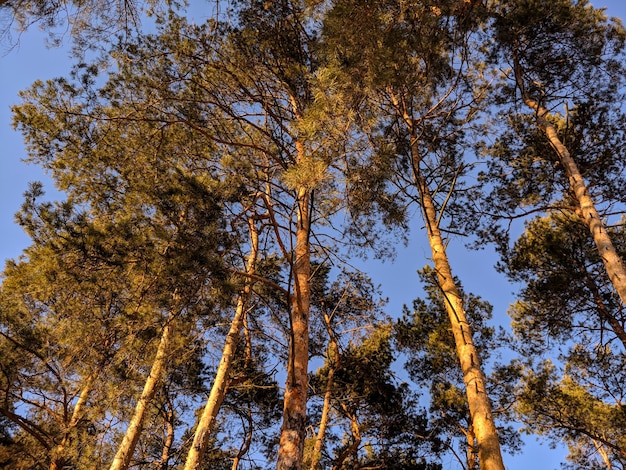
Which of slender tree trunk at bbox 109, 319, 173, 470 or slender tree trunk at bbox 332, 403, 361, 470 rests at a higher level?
slender tree trunk at bbox 332, 403, 361, 470

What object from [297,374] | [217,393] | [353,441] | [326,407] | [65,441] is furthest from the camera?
[326,407]

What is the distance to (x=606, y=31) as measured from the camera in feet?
28.2

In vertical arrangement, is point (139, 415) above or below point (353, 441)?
below

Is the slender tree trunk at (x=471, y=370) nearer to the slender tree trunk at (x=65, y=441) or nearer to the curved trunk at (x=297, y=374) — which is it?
the curved trunk at (x=297, y=374)

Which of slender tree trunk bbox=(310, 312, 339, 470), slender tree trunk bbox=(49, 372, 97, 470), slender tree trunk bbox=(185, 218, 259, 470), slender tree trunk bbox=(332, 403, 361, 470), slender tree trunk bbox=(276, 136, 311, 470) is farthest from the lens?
slender tree trunk bbox=(332, 403, 361, 470)

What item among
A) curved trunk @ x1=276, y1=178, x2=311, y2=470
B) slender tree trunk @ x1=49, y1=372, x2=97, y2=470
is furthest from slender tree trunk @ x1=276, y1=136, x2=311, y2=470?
slender tree trunk @ x1=49, y1=372, x2=97, y2=470

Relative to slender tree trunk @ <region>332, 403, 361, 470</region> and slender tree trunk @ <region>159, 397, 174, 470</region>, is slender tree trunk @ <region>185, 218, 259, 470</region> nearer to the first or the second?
slender tree trunk @ <region>159, 397, 174, 470</region>

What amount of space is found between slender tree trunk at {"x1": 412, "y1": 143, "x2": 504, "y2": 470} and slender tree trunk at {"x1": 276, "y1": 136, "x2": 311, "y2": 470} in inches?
66.8

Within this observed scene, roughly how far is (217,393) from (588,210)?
6.90 meters

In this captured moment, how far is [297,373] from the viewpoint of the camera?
4.58 meters

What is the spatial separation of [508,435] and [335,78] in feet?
36.0

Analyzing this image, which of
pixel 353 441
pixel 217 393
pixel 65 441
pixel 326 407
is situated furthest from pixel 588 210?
pixel 65 441

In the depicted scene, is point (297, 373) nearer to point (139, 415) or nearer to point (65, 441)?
point (139, 415)

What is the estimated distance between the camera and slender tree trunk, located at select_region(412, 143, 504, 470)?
3551mm
